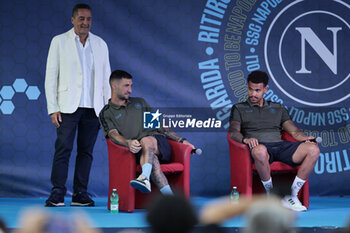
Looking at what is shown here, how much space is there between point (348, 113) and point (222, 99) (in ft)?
4.27

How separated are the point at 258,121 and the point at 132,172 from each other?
1.28m

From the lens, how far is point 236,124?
4836 mm

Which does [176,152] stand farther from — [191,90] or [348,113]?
[348,113]

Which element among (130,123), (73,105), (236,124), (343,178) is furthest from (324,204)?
(73,105)

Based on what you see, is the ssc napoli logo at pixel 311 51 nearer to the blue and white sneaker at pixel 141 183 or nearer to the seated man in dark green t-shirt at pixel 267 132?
the seated man in dark green t-shirt at pixel 267 132

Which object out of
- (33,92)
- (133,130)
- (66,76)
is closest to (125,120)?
(133,130)

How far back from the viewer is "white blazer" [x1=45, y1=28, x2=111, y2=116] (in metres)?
4.74

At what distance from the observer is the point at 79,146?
4.91 m

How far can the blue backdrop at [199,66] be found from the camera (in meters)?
5.48

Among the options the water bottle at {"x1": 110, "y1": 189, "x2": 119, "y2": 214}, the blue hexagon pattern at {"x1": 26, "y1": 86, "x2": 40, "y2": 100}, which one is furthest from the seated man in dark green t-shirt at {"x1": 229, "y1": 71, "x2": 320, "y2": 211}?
the blue hexagon pattern at {"x1": 26, "y1": 86, "x2": 40, "y2": 100}

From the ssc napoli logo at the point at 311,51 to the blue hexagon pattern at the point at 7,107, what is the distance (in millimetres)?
2619

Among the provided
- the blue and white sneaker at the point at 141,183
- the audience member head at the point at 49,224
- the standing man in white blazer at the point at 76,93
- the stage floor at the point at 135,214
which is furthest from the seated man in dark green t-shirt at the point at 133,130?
the audience member head at the point at 49,224

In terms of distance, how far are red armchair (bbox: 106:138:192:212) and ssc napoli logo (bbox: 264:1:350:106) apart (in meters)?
1.55

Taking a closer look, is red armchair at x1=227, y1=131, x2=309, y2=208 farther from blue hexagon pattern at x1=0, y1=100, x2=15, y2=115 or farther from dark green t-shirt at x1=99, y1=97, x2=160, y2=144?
blue hexagon pattern at x1=0, y1=100, x2=15, y2=115
